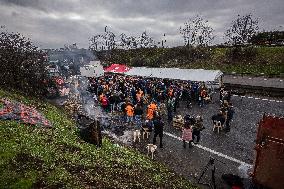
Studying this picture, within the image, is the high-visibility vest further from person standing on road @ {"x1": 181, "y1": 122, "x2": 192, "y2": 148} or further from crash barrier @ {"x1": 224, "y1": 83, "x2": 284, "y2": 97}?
crash barrier @ {"x1": 224, "y1": 83, "x2": 284, "y2": 97}

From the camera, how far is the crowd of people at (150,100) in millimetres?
19906

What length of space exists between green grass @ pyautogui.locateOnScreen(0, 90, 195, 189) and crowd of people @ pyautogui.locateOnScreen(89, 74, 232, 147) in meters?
4.25

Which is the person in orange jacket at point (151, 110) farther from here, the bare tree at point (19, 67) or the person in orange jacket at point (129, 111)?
the bare tree at point (19, 67)

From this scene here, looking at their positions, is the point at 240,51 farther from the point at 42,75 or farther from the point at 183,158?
the point at 183,158

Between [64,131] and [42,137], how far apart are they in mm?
2380

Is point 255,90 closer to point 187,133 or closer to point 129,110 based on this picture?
point 129,110

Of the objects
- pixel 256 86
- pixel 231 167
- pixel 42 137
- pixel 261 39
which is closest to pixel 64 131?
pixel 42 137

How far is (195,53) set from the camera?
55.9 metres

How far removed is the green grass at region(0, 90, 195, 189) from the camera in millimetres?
10070

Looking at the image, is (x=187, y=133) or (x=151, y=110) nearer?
(x=187, y=133)

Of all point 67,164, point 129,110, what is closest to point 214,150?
point 129,110

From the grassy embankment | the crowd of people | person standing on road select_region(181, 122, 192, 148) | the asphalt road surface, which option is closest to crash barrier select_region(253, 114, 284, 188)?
the asphalt road surface

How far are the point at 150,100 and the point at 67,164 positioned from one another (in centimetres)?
1905

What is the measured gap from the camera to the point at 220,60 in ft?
169
